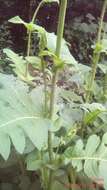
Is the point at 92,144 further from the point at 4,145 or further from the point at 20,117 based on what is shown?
the point at 4,145

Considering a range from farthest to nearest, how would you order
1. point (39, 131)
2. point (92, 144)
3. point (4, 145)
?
point (92, 144)
point (39, 131)
point (4, 145)

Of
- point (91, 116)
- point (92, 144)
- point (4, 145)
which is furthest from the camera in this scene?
point (91, 116)

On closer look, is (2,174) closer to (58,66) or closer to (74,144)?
(74,144)

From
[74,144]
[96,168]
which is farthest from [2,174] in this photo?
[96,168]

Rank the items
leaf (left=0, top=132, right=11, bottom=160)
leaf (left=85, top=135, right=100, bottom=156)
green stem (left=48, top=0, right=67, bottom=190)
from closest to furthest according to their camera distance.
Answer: leaf (left=0, top=132, right=11, bottom=160) → green stem (left=48, top=0, right=67, bottom=190) → leaf (left=85, top=135, right=100, bottom=156)

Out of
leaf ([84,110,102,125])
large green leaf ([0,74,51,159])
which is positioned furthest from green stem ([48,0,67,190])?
leaf ([84,110,102,125])

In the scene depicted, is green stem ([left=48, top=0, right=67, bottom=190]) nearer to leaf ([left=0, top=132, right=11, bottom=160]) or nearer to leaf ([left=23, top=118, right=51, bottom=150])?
leaf ([left=23, top=118, right=51, bottom=150])

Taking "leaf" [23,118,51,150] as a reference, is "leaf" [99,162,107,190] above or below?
below

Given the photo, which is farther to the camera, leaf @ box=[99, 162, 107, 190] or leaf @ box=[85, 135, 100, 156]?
leaf @ box=[85, 135, 100, 156]

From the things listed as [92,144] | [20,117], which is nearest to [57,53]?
[20,117]
